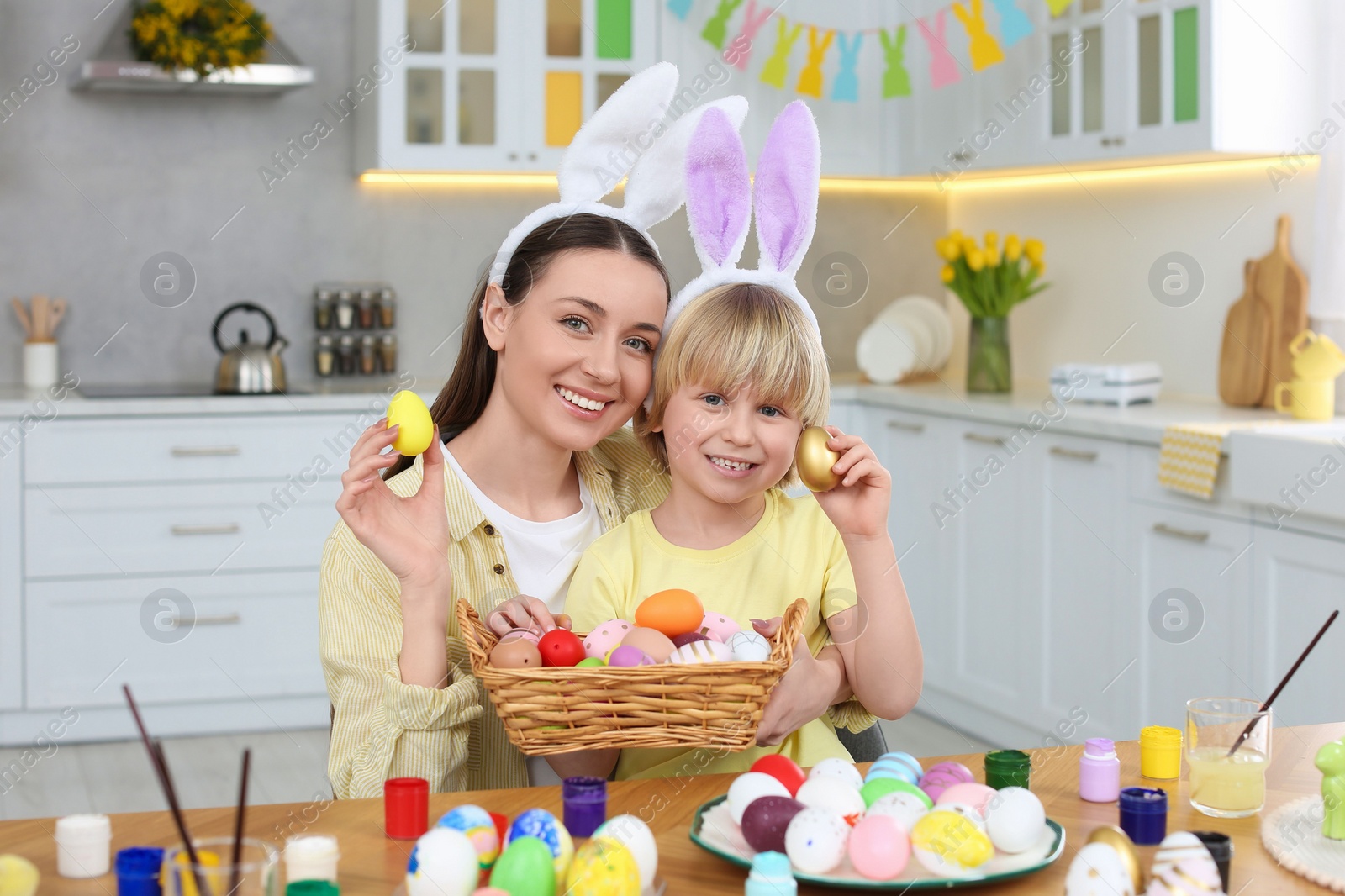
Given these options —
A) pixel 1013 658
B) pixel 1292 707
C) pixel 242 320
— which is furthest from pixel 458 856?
pixel 242 320

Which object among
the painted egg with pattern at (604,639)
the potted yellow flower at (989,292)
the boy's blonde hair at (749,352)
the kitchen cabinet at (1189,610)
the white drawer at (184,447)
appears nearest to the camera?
the painted egg with pattern at (604,639)

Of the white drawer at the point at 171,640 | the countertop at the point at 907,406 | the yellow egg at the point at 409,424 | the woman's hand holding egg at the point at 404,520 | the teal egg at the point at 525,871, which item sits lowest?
the white drawer at the point at 171,640

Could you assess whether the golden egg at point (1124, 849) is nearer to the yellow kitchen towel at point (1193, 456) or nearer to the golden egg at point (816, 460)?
the golden egg at point (816, 460)

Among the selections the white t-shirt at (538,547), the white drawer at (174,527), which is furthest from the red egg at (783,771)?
the white drawer at (174,527)

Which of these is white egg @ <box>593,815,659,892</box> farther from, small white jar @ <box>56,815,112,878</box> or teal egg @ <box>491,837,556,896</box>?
small white jar @ <box>56,815,112,878</box>

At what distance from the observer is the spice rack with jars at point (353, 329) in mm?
4176

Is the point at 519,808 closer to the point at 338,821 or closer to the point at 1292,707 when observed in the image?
the point at 338,821

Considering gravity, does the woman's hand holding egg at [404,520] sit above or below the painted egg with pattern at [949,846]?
above

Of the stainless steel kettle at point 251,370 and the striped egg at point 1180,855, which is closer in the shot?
the striped egg at point 1180,855

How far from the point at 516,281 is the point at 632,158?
0.23 meters

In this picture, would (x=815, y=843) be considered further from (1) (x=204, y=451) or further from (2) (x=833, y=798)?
(1) (x=204, y=451)

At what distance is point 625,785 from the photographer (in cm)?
123

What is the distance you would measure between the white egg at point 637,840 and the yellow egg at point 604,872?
0.8 inches

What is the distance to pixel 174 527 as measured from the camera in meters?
3.66
